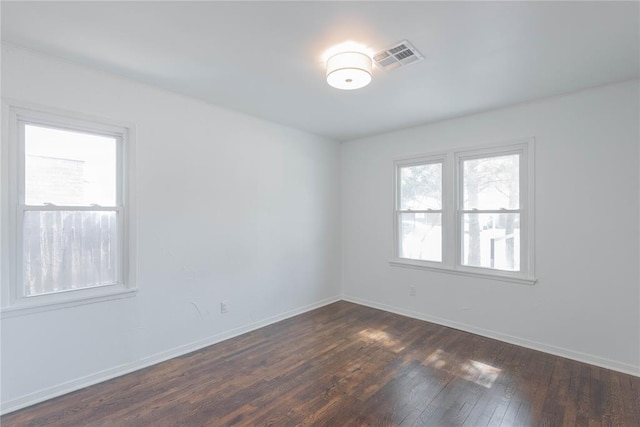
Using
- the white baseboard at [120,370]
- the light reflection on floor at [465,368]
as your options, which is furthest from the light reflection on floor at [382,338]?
the white baseboard at [120,370]

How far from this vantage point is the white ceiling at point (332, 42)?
1812 millimetres

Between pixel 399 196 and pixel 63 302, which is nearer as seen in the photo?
pixel 63 302

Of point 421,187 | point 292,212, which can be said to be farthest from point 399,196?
point 292,212

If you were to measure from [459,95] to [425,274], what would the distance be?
2221 mm

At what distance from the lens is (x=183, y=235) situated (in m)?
3.10

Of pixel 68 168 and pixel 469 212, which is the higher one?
pixel 68 168

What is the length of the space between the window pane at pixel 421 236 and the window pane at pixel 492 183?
477mm

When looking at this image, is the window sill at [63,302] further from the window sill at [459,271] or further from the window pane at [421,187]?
the window pane at [421,187]

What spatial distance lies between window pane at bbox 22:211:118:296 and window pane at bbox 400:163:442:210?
3472 mm

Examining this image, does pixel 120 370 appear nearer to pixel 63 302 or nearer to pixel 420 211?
pixel 63 302

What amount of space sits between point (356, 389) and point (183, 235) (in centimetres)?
215

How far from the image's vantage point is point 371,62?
236 centimetres

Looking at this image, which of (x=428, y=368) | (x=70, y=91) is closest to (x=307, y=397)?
(x=428, y=368)

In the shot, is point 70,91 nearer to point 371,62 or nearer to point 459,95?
point 371,62
